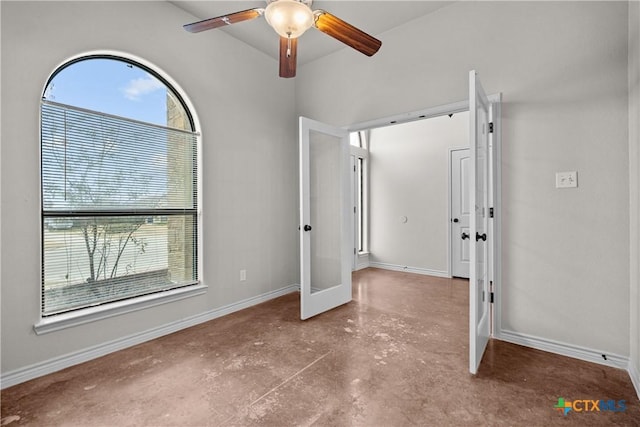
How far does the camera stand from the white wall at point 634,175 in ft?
6.15

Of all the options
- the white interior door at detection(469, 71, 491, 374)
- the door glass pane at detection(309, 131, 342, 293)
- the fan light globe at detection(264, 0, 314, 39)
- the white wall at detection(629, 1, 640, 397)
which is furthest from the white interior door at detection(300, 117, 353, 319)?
the white wall at detection(629, 1, 640, 397)

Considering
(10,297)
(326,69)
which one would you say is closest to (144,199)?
(10,297)

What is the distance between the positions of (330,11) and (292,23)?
132 centimetres

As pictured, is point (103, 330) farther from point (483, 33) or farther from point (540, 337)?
point (483, 33)

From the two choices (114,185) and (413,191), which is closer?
(114,185)

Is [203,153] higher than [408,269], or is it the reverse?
[203,153]

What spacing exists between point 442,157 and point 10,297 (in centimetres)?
511

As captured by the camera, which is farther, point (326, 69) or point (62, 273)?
point (326, 69)

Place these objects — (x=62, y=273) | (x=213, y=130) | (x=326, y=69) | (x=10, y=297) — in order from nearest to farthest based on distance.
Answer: (x=10, y=297)
(x=62, y=273)
(x=213, y=130)
(x=326, y=69)

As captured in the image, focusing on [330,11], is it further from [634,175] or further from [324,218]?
[634,175]

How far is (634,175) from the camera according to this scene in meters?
1.95

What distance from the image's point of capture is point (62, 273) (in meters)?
2.20

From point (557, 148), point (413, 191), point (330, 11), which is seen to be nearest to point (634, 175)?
point (557, 148)

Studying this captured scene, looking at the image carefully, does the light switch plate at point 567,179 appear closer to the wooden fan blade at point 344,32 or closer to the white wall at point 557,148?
the white wall at point 557,148
